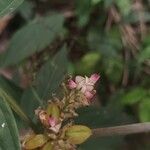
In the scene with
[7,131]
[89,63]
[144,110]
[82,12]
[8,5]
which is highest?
[8,5]

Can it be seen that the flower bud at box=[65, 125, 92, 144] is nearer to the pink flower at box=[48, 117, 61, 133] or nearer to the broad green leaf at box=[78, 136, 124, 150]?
the pink flower at box=[48, 117, 61, 133]

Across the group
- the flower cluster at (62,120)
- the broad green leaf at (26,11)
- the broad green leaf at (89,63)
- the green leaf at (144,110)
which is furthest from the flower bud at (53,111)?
the broad green leaf at (26,11)

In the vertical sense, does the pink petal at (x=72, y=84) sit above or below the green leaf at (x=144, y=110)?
above

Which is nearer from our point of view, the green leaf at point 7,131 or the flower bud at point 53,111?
the green leaf at point 7,131

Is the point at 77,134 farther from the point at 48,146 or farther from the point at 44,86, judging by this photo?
the point at 44,86

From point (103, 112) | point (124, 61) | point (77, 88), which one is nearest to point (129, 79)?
point (124, 61)

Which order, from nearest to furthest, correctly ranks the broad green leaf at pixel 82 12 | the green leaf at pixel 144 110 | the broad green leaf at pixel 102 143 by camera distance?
1. the broad green leaf at pixel 102 143
2. the green leaf at pixel 144 110
3. the broad green leaf at pixel 82 12

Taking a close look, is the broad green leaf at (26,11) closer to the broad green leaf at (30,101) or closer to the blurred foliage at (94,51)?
the blurred foliage at (94,51)

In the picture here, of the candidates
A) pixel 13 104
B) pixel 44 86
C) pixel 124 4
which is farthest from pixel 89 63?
pixel 13 104
